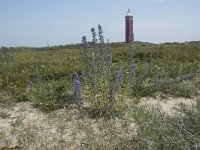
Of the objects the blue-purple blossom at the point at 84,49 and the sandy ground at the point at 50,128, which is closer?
the sandy ground at the point at 50,128

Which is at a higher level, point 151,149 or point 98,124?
point 151,149

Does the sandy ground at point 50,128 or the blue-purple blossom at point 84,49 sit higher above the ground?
the blue-purple blossom at point 84,49

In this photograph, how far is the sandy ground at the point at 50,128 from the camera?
552cm

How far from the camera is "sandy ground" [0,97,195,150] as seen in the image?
217 inches

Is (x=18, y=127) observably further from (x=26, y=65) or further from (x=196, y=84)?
(x=26, y=65)

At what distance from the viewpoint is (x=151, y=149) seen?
151 inches

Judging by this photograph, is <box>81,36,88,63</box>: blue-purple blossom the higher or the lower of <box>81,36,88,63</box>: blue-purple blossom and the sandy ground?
the higher

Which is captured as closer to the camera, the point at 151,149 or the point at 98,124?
the point at 151,149

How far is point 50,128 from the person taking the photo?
20.4ft

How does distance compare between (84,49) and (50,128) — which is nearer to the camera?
(50,128)

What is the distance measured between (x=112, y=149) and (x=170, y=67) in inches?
231

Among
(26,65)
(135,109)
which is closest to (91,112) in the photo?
(135,109)

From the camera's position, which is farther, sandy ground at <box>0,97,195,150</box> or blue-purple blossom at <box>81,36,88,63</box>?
blue-purple blossom at <box>81,36,88,63</box>

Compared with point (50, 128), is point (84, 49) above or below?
above
